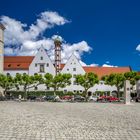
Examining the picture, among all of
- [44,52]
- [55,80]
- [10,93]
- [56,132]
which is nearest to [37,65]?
[44,52]

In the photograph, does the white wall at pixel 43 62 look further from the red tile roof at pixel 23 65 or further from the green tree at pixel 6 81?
the green tree at pixel 6 81

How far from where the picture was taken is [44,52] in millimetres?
101688

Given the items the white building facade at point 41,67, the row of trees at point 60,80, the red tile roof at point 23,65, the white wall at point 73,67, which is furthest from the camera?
the red tile roof at point 23,65

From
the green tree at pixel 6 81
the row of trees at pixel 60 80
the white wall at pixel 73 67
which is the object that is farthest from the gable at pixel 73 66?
the green tree at pixel 6 81

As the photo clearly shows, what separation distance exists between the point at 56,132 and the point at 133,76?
7740cm

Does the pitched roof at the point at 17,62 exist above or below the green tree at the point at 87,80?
A: above

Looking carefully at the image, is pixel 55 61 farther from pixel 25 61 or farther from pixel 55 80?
pixel 55 80

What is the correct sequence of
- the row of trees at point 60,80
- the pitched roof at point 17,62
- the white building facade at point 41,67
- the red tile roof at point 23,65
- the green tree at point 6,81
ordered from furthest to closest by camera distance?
the red tile roof at point 23,65 → the pitched roof at point 17,62 → the white building facade at point 41,67 → the green tree at point 6,81 → the row of trees at point 60,80

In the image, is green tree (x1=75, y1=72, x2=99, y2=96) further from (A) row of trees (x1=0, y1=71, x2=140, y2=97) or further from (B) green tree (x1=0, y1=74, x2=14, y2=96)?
(B) green tree (x1=0, y1=74, x2=14, y2=96)

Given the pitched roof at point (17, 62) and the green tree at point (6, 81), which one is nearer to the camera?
the green tree at point (6, 81)

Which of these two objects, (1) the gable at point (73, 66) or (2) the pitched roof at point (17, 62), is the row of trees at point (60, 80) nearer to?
(2) the pitched roof at point (17, 62)

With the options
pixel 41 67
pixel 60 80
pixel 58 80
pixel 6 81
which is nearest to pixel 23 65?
pixel 41 67

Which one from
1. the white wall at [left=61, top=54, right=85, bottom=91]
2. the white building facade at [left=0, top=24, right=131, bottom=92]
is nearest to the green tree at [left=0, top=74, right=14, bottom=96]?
the white building facade at [left=0, top=24, right=131, bottom=92]

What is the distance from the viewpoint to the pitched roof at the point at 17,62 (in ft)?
341
